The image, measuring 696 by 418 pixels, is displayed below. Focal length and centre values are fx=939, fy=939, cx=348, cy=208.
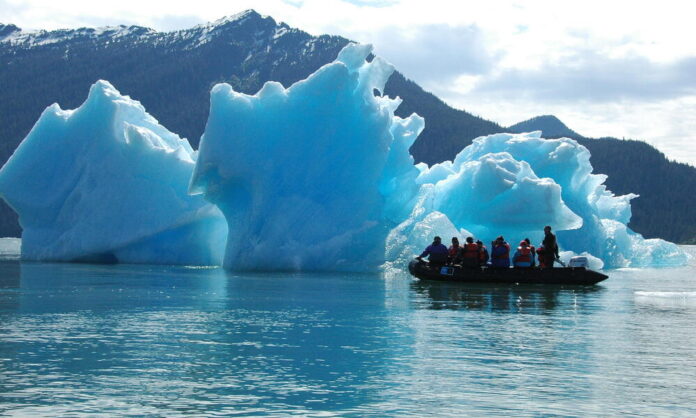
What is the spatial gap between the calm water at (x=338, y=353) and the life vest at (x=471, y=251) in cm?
329

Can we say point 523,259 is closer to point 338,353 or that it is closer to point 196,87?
point 338,353

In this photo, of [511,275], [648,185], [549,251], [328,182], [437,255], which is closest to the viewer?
[511,275]

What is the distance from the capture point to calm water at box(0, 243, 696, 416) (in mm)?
8422

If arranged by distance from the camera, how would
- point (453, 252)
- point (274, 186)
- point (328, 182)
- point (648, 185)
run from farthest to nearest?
point (648, 185) → point (328, 182) → point (274, 186) → point (453, 252)

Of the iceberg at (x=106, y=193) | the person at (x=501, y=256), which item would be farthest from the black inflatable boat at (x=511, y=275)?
the iceberg at (x=106, y=193)

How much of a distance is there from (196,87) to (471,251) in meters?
154

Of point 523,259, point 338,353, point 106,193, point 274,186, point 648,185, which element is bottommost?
point 338,353

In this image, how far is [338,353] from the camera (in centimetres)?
1107

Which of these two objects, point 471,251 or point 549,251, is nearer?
point 471,251

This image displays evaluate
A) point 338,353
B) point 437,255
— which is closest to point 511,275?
point 437,255

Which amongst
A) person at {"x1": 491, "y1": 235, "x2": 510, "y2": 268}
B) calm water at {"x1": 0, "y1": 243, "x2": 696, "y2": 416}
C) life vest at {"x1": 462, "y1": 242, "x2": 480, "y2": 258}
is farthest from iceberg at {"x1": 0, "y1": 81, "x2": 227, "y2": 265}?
calm water at {"x1": 0, "y1": 243, "x2": 696, "y2": 416}

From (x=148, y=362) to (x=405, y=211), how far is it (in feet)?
63.6

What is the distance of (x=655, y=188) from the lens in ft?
457

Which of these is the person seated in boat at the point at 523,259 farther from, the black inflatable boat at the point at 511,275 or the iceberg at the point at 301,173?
the iceberg at the point at 301,173
